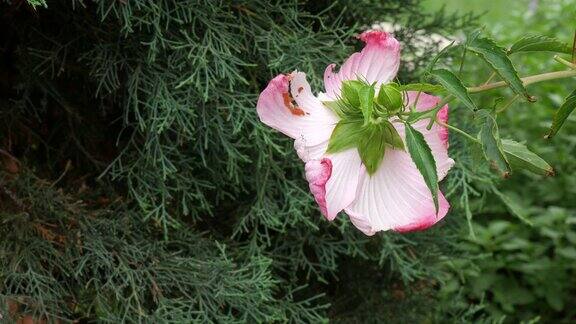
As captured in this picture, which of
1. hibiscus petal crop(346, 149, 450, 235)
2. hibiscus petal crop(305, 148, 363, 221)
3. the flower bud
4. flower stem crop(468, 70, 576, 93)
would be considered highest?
the flower bud

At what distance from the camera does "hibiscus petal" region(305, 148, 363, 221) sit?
0.57m

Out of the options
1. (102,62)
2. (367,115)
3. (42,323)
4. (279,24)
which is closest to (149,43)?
(102,62)

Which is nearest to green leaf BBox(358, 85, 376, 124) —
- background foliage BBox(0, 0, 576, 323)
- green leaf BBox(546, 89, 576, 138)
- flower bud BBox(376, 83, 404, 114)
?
flower bud BBox(376, 83, 404, 114)

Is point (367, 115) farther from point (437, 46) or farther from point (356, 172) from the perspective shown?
point (437, 46)

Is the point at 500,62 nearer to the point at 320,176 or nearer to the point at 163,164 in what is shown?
the point at 320,176

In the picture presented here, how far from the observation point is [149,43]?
996 mm

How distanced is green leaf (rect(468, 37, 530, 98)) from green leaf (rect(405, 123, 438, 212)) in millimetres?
69

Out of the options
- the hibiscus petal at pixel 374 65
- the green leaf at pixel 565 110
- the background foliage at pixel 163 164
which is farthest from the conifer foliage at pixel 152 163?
the green leaf at pixel 565 110

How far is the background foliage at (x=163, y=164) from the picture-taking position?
1.02m

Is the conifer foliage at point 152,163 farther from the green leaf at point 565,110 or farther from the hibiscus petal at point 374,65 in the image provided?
the green leaf at point 565,110

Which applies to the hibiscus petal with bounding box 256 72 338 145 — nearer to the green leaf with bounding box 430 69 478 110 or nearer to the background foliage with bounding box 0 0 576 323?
the green leaf with bounding box 430 69 478 110

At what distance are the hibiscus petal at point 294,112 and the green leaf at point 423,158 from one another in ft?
0.28

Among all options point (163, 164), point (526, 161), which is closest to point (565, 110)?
point (526, 161)

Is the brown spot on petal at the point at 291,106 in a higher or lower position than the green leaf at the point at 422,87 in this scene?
lower
